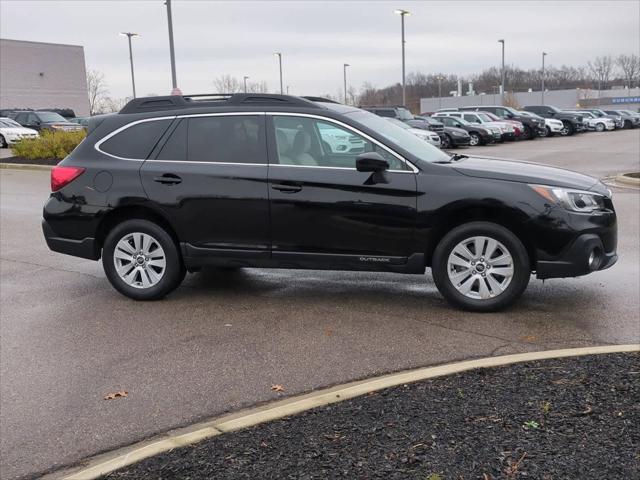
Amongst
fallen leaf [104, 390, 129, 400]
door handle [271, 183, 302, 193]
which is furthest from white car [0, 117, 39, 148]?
fallen leaf [104, 390, 129, 400]

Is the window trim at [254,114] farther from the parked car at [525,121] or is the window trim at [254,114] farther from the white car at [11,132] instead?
the parked car at [525,121]

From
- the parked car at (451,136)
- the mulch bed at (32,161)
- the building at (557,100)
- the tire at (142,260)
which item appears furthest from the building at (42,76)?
the tire at (142,260)

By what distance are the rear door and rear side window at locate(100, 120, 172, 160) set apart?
4.3 inches

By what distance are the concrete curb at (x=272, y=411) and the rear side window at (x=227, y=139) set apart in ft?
8.61

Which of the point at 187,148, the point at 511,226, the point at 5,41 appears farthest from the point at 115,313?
the point at 5,41

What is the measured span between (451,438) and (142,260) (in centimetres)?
407

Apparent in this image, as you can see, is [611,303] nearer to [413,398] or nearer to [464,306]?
[464,306]

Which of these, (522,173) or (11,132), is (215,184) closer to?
(522,173)

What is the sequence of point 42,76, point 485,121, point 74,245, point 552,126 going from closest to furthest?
point 74,245 < point 485,121 < point 552,126 < point 42,76

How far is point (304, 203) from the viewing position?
5.95 m

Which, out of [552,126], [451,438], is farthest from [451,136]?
[451,438]

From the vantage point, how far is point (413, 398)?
3.75 metres

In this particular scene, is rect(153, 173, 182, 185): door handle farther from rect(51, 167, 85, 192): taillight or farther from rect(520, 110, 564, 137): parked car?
rect(520, 110, 564, 137): parked car

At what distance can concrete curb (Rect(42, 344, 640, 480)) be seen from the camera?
335 cm
